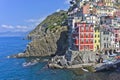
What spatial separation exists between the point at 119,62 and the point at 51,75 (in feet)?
62.3

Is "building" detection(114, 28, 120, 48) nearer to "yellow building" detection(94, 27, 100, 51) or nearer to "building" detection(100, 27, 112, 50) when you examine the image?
"building" detection(100, 27, 112, 50)

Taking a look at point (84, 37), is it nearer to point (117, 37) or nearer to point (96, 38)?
point (96, 38)

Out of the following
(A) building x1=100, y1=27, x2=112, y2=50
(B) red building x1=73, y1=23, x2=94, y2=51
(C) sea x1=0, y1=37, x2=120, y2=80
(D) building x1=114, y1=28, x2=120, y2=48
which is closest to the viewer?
(C) sea x1=0, y1=37, x2=120, y2=80

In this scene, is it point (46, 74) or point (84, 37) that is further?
point (84, 37)

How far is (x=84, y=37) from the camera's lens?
107625 mm

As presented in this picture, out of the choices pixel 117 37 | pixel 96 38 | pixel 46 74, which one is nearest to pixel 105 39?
pixel 96 38

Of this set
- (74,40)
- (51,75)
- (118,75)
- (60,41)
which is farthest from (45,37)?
(118,75)

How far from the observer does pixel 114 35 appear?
4434 inches

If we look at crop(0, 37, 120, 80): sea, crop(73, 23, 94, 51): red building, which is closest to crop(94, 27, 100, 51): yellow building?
crop(73, 23, 94, 51): red building

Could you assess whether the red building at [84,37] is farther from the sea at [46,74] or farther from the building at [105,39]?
the sea at [46,74]

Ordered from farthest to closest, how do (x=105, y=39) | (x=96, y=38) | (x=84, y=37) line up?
1. (x=105, y=39)
2. (x=96, y=38)
3. (x=84, y=37)

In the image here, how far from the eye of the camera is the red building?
108 meters

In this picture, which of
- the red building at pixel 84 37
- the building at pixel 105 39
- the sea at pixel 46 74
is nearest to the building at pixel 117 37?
the building at pixel 105 39

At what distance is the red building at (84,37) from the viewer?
10750 centimetres
